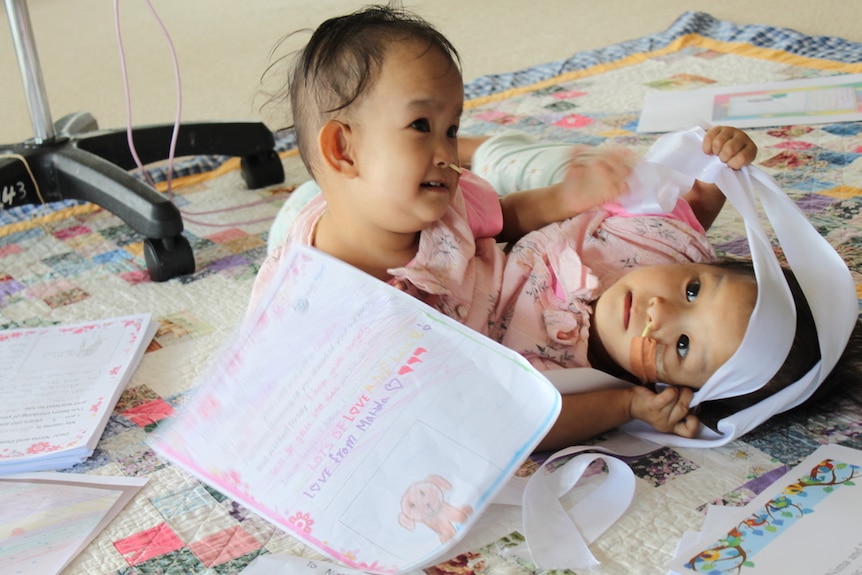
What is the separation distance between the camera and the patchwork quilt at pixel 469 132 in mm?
855

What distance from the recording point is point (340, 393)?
0.85m

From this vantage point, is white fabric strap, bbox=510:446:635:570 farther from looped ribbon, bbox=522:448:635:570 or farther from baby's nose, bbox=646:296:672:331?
baby's nose, bbox=646:296:672:331

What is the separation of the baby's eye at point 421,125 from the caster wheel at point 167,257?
1.82 ft

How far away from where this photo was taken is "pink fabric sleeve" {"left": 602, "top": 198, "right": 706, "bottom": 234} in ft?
3.87

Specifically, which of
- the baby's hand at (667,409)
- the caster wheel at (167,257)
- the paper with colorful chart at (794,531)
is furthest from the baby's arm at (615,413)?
the caster wheel at (167,257)

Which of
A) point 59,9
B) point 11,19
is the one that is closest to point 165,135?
point 11,19

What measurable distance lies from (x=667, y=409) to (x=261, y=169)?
1.00m

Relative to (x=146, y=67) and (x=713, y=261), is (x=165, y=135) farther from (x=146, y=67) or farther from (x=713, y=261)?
(x=146, y=67)

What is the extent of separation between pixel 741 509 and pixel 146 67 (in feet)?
7.40

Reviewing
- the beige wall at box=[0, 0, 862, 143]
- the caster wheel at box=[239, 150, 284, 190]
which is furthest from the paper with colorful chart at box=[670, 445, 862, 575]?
the beige wall at box=[0, 0, 862, 143]

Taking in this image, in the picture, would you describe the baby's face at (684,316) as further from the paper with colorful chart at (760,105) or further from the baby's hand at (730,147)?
the paper with colorful chart at (760,105)

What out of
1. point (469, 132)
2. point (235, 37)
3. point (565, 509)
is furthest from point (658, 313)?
point (235, 37)

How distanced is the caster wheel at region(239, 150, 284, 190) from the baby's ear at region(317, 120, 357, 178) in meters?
0.77

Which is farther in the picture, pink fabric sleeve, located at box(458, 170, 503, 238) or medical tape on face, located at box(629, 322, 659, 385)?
pink fabric sleeve, located at box(458, 170, 503, 238)
